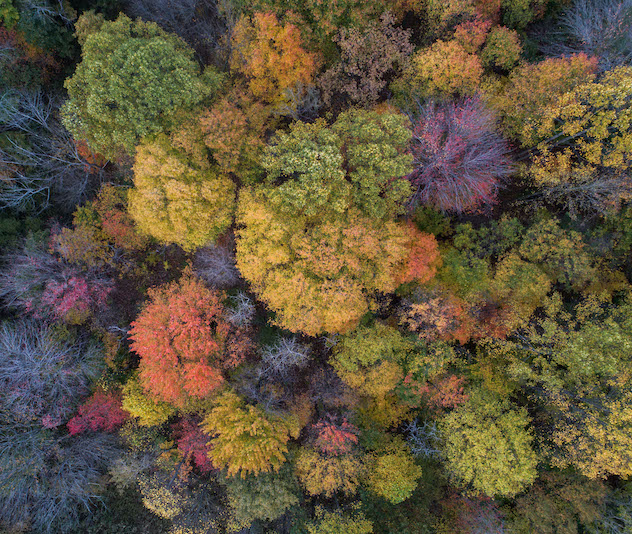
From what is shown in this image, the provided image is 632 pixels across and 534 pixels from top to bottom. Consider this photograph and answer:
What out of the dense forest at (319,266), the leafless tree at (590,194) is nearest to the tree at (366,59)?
the dense forest at (319,266)

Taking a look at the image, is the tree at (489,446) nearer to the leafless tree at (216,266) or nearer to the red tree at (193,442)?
the red tree at (193,442)

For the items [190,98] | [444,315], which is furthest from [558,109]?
[190,98]

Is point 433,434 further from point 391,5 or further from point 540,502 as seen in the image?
point 391,5

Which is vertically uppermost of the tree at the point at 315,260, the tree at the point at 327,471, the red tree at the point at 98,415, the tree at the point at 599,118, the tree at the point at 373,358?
the tree at the point at 599,118

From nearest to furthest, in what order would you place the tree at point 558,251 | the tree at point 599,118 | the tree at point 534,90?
the tree at point 599,118 < the tree at point 534,90 < the tree at point 558,251

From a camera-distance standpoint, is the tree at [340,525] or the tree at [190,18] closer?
the tree at [340,525]

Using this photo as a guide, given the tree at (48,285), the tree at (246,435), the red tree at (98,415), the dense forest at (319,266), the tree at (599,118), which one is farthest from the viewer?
the red tree at (98,415)
